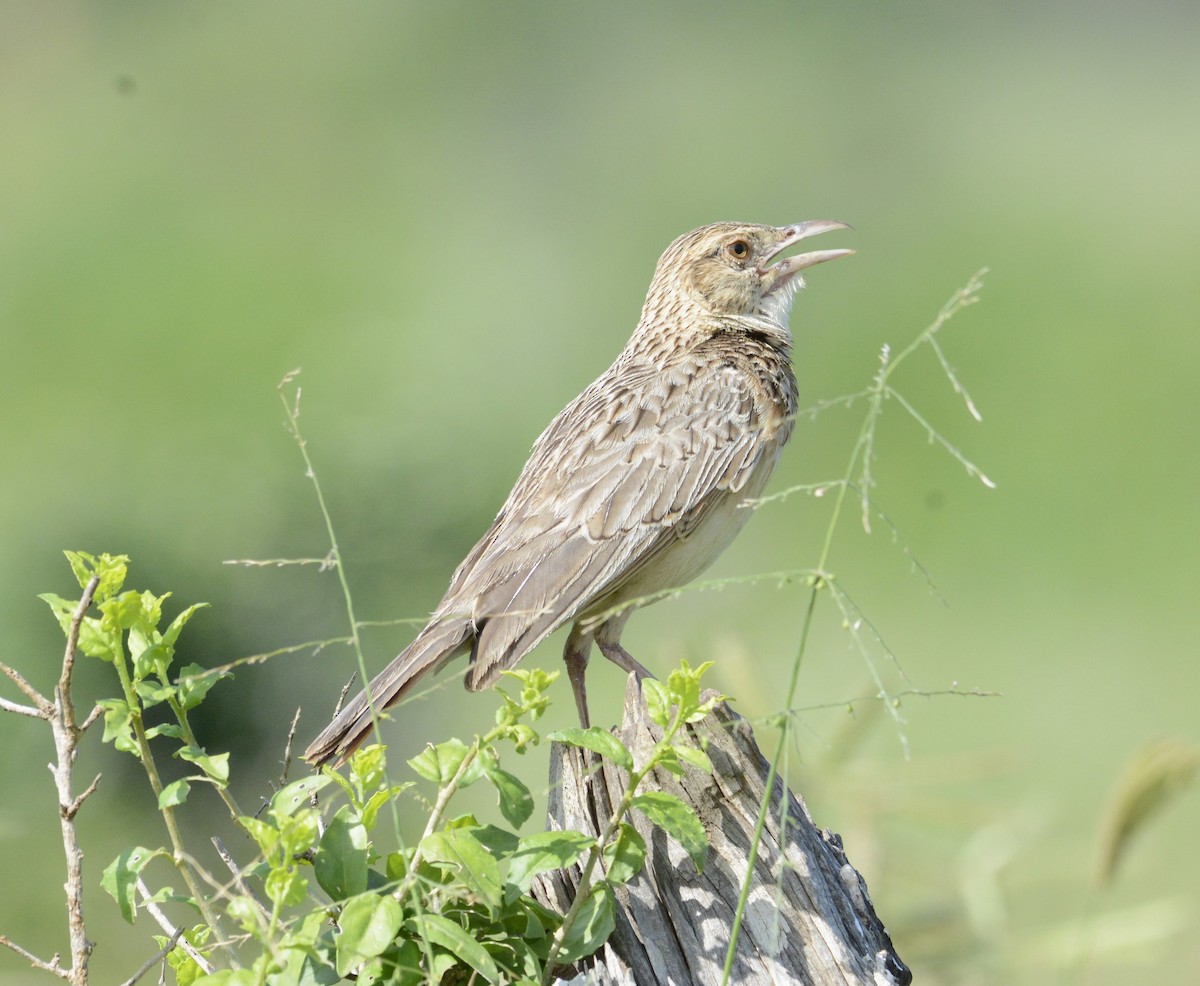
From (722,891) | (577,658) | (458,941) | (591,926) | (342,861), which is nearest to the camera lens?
(458,941)

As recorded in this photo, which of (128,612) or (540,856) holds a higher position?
(128,612)

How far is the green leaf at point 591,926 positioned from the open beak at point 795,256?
10.5 feet

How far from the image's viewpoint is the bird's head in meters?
5.50

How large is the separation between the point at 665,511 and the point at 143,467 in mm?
4484

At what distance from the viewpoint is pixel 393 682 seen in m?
3.70

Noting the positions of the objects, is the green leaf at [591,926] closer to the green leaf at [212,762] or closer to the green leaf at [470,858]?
the green leaf at [470,858]

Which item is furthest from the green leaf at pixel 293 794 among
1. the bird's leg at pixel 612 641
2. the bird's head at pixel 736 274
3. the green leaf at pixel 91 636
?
the bird's head at pixel 736 274

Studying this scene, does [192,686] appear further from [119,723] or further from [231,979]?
[231,979]

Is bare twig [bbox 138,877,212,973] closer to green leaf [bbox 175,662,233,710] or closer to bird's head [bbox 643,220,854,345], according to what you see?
green leaf [bbox 175,662,233,710]

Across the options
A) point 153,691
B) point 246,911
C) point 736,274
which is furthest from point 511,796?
point 736,274

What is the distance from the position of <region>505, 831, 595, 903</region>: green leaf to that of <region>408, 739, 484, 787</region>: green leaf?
145mm

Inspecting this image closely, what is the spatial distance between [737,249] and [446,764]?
346cm

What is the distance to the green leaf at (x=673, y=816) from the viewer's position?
8.24ft

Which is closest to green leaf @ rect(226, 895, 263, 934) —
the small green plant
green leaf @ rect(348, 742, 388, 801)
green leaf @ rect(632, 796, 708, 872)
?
the small green plant
